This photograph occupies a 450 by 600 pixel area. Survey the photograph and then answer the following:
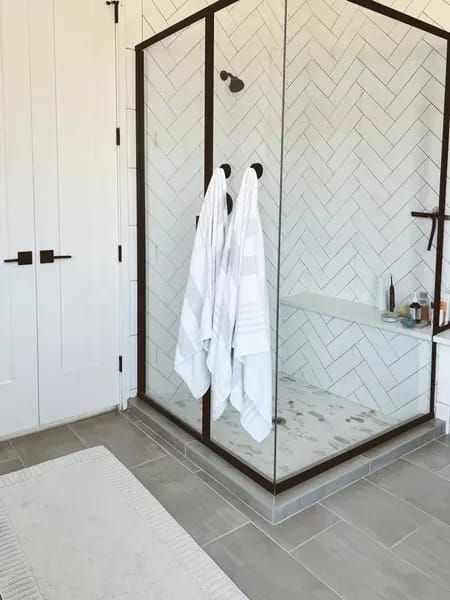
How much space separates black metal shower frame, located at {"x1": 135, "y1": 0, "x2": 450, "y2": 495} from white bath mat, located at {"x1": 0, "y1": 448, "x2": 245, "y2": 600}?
1.48ft

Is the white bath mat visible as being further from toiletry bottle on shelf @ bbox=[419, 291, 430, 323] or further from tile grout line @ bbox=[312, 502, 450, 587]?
toiletry bottle on shelf @ bbox=[419, 291, 430, 323]

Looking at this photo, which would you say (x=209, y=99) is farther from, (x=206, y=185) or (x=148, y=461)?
(x=148, y=461)

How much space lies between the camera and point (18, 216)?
114 inches

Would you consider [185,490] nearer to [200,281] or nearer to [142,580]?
[142,580]

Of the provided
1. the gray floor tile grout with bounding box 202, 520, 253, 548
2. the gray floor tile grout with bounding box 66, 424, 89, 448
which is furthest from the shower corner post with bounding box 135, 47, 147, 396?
the gray floor tile grout with bounding box 202, 520, 253, 548

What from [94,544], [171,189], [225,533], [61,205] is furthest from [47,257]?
[225,533]

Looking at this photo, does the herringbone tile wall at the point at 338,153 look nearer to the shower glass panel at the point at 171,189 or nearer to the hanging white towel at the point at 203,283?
the shower glass panel at the point at 171,189

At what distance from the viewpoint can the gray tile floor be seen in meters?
1.94

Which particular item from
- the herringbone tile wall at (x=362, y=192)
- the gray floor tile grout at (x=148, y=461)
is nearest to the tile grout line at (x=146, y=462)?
the gray floor tile grout at (x=148, y=461)

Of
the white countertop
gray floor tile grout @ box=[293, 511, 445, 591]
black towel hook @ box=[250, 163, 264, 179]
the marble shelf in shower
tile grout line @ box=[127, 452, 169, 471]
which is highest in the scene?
black towel hook @ box=[250, 163, 264, 179]

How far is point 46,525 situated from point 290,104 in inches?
81.4

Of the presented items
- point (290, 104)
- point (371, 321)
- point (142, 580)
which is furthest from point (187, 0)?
point (142, 580)

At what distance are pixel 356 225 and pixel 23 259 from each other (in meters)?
1.91

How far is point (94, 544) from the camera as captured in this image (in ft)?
6.96
